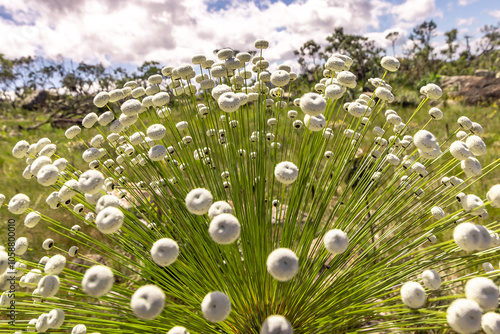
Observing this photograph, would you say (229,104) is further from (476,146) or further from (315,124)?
(476,146)

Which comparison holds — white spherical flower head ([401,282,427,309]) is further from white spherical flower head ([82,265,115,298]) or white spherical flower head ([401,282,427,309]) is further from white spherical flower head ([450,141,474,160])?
white spherical flower head ([82,265,115,298])

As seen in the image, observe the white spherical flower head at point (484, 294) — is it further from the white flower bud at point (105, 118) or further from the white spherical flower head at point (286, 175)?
the white flower bud at point (105, 118)

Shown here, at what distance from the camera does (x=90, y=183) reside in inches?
35.4

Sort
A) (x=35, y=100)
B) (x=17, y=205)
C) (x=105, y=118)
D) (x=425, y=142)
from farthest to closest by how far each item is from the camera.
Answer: (x=35, y=100)
(x=105, y=118)
(x=17, y=205)
(x=425, y=142)

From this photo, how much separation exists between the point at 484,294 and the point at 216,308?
2.41ft

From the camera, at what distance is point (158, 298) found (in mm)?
680

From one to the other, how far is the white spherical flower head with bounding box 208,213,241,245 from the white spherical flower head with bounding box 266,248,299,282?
0.12 meters

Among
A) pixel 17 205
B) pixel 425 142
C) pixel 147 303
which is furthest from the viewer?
pixel 17 205

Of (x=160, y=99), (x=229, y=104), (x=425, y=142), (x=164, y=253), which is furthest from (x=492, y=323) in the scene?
(x=160, y=99)

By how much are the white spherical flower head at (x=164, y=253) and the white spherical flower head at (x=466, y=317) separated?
0.78 m

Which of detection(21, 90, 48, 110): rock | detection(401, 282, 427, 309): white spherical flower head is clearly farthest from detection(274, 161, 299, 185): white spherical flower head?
detection(21, 90, 48, 110): rock

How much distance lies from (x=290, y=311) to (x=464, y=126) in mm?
1245

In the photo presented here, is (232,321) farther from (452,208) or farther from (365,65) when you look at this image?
(365,65)

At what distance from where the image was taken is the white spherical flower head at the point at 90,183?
0.89 metres
